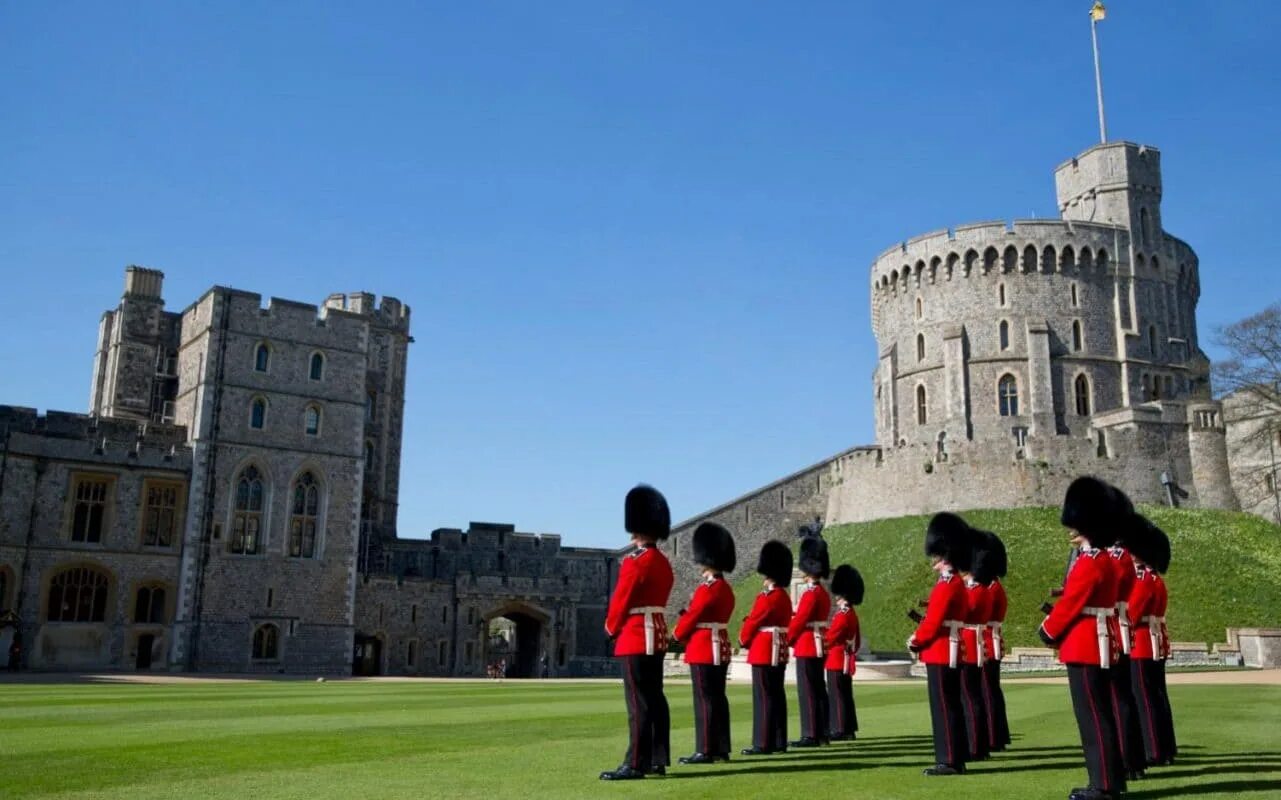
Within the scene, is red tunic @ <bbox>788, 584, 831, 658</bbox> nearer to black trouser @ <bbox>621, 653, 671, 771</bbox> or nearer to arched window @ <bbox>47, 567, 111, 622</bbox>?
black trouser @ <bbox>621, 653, 671, 771</bbox>

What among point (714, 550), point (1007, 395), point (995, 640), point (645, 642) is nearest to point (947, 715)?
point (995, 640)

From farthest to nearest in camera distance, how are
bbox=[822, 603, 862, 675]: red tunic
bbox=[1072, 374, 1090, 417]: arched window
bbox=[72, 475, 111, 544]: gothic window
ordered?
bbox=[1072, 374, 1090, 417]: arched window → bbox=[72, 475, 111, 544]: gothic window → bbox=[822, 603, 862, 675]: red tunic

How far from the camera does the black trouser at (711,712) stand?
9.97m

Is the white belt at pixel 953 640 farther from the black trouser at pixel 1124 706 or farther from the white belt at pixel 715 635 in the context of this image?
the white belt at pixel 715 635

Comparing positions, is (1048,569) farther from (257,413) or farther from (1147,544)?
(1147,544)

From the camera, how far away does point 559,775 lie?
8516 millimetres

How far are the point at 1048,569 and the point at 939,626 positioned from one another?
Answer: 34.6 m

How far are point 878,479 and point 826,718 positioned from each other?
141 ft

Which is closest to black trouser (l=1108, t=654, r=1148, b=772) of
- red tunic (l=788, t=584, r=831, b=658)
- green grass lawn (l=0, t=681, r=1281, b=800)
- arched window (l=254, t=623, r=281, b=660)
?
green grass lawn (l=0, t=681, r=1281, b=800)

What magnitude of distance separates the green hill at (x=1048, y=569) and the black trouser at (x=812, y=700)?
26193 mm

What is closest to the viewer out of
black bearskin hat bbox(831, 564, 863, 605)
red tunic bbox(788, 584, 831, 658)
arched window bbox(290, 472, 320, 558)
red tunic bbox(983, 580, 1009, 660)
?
red tunic bbox(983, 580, 1009, 660)

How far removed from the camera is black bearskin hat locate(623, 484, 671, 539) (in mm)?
10281

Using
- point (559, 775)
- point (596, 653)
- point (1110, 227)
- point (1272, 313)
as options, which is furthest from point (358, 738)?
point (1110, 227)

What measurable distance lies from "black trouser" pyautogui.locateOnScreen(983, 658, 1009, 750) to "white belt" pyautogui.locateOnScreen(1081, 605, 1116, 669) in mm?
2985
